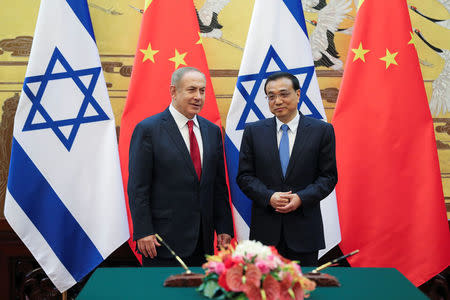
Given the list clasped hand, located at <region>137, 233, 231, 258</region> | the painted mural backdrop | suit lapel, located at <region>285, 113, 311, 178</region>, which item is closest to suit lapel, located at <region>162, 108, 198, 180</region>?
clasped hand, located at <region>137, 233, 231, 258</region>

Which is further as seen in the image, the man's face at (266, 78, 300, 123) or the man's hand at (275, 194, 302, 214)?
the man's face at (266, 78, 300, 123)

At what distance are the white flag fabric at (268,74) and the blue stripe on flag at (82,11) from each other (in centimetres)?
102

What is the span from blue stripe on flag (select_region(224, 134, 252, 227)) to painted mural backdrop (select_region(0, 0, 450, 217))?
1.40 ft

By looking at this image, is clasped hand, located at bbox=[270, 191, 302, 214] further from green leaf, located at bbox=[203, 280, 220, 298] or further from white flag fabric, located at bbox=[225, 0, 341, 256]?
green leaf, located at bbox=[203, 280, 220, 298]

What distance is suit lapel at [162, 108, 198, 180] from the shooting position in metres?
2.36

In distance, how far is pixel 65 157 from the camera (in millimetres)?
2861

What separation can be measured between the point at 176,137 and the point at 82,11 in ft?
3.88

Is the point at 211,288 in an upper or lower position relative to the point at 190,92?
lower

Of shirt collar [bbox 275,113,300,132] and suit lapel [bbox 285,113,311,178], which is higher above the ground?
shirt collar [bbox 275,113,300,132]

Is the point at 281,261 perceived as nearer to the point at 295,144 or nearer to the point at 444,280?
the point at 295,144

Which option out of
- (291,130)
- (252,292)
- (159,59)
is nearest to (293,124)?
(291,130)

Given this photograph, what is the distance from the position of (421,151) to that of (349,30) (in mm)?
1014

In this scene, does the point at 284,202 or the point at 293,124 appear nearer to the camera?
the point at 284,202

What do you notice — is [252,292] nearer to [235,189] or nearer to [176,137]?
[176,137]
